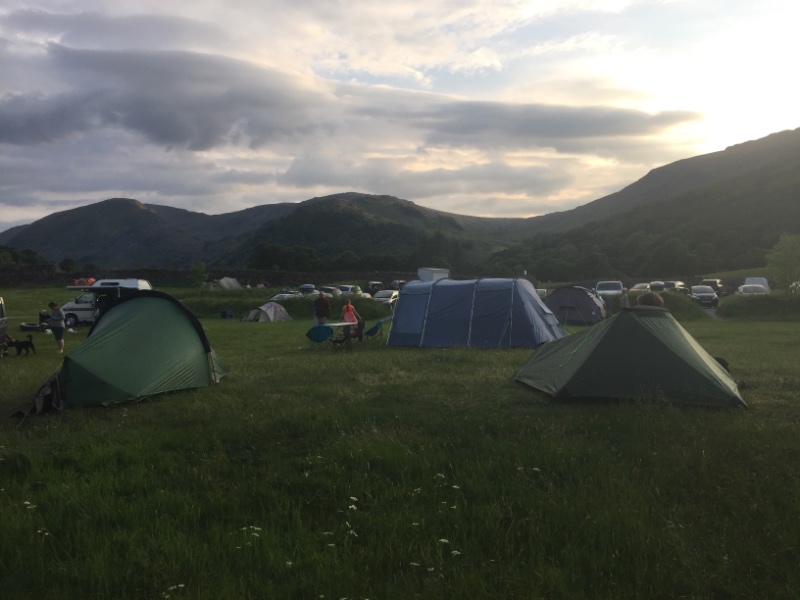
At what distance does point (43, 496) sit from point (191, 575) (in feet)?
7.37

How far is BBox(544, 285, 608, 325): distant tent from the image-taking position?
1087 inches

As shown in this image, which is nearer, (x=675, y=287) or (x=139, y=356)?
(x=139, y=356)

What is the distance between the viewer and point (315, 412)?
8477 millimetres

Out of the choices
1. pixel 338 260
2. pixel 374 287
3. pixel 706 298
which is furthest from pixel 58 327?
pixel 338 260

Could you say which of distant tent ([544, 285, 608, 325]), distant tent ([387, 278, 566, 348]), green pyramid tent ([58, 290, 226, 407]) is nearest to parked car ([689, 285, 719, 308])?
distant tent ([544, 285, 608, 325])

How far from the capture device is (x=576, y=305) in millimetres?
27922

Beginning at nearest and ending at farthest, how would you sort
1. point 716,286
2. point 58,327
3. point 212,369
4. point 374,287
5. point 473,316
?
point 212,369
point 473,316
point 58,327
point 716,286
point 374,287

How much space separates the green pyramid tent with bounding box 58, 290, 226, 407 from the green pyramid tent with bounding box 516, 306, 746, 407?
5843 millimetres

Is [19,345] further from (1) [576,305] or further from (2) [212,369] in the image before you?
(1) [576,305]

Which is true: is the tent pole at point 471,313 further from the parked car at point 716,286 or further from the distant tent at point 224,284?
the distant tent at point 224,284

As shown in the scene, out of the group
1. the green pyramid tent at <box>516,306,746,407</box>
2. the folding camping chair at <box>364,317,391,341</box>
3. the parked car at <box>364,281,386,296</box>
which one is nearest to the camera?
the green pyramid tent at <box>516,306,746,407</box>

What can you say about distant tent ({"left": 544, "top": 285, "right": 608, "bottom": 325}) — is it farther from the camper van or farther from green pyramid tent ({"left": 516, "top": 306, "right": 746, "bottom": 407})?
the camper van

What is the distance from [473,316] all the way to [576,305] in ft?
34.8

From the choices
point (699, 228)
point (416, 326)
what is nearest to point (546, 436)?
point (416, 326)
